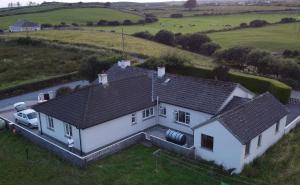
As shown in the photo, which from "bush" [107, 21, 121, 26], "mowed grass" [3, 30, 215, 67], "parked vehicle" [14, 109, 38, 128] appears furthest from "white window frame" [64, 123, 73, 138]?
"bush" [107, 21, 121, 26]

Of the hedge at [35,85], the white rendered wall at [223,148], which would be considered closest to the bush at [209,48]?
the hedge at [35,85]

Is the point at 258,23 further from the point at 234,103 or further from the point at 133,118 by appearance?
the point at 133,118

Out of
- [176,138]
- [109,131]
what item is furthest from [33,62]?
[176,138]

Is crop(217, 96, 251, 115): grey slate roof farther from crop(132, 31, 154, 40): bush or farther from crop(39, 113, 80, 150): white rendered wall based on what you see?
crop(132, 31, 154, 40): bush

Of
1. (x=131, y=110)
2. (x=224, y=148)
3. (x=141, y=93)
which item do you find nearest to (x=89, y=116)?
(x=131, y=110)

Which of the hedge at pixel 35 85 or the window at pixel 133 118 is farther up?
the window at pixel 133 118

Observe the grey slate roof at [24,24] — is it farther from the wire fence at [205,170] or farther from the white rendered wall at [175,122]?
the wire fence at [205,170]
